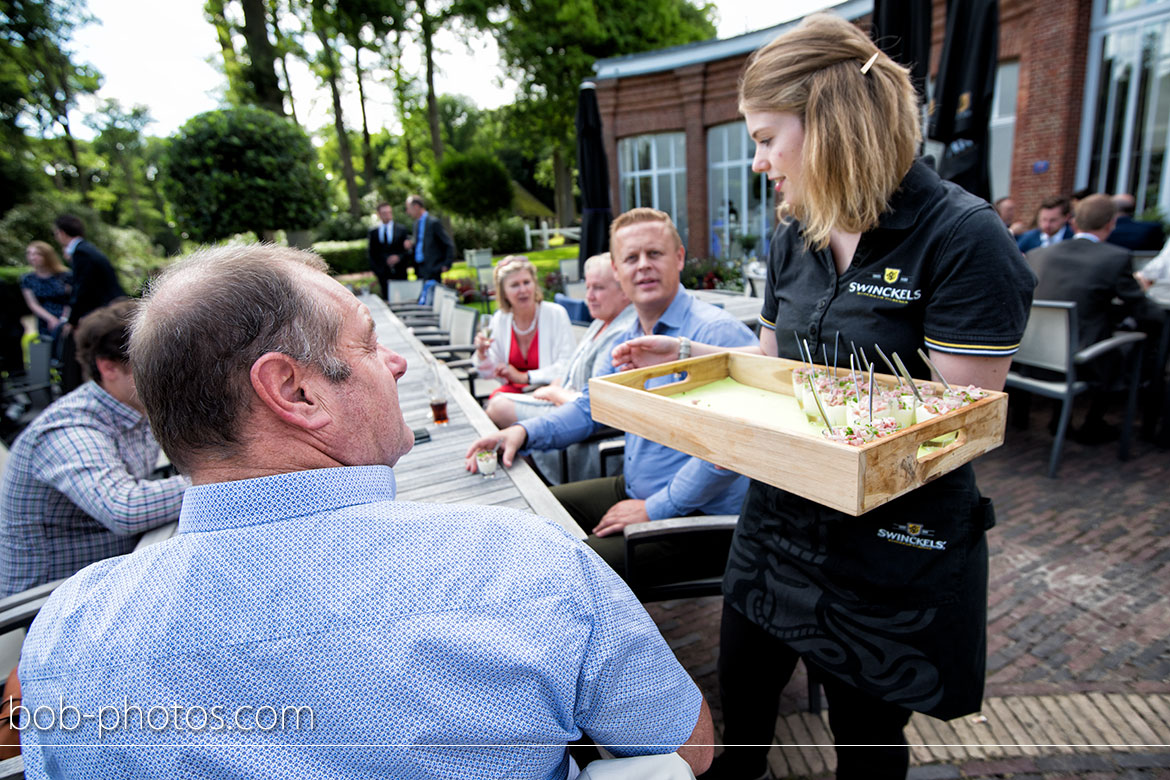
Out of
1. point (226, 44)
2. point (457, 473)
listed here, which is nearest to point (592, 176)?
point (457, 473)

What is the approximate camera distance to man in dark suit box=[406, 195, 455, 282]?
9891mm

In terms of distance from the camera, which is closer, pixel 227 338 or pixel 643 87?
pixel 227 338

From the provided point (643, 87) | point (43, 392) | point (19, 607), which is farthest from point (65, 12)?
point (19, 607)

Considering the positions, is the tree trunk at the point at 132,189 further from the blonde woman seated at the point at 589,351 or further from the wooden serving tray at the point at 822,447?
the wooden serving tray at the point at 822,447

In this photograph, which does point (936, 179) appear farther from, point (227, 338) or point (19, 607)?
point (19, 607)

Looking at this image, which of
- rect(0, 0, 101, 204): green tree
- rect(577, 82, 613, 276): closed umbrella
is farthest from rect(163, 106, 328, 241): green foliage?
rect(0, 0, 101, 204): green tree

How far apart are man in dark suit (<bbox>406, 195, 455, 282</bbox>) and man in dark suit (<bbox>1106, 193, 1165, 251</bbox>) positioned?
9001mm

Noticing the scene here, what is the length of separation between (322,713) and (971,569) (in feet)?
4.61

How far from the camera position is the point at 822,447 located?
1141 mm

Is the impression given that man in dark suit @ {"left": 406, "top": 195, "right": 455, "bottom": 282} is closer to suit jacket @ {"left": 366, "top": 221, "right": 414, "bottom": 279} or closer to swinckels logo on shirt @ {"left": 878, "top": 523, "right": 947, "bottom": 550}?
suit jacket @ {"left": 366, "top": 221, "right": 414, "bottom": 279}

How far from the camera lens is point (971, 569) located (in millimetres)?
1415

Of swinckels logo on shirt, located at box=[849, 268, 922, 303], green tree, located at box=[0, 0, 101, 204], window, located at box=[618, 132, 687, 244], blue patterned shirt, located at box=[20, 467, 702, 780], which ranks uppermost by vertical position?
green tree, located at box=[0, 0, 101, 204]

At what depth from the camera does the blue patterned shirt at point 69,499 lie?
204 centimetres

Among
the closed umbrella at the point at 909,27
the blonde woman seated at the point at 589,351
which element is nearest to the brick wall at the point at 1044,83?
the closed umbrella at the point at 909,27
